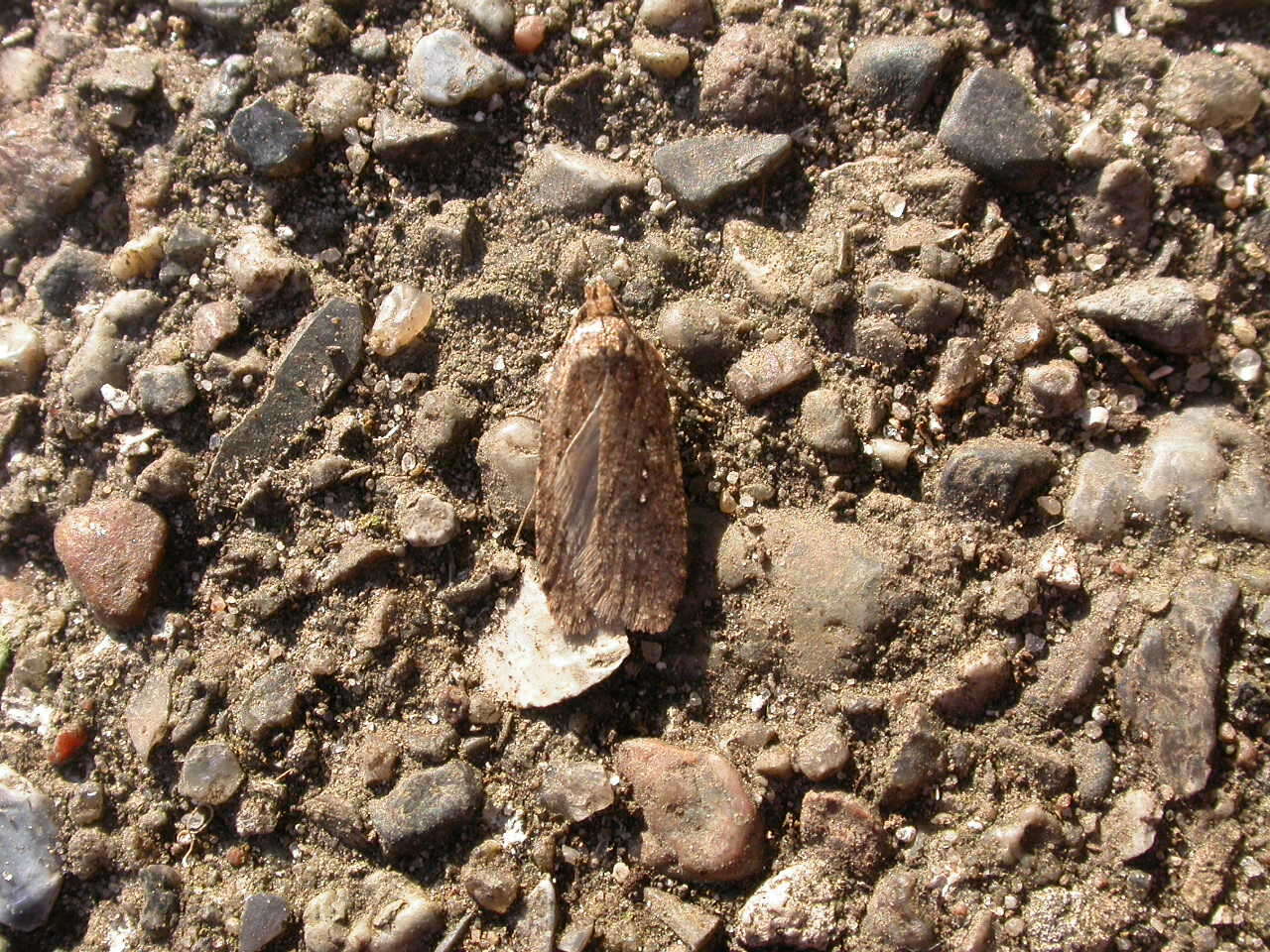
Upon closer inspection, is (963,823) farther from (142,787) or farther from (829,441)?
(142,787)

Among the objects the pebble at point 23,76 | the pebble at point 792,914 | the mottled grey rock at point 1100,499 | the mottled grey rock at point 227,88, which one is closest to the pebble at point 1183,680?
the mottled grey rock at point 1100,499

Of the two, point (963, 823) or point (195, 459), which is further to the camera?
point (195, 459)

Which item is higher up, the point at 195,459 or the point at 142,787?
the point at 195,459

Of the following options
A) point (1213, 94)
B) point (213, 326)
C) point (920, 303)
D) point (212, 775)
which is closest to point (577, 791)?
point (212, 775)

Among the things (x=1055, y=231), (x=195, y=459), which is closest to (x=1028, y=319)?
(x=1055, y=231)

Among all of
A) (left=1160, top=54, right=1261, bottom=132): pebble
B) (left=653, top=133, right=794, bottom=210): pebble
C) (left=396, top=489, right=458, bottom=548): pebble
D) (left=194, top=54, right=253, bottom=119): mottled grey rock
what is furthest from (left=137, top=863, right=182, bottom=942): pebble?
(left=1160, top=54, right=1261, bottom=132): pebble

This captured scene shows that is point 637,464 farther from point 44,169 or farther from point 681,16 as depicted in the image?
point 44,169

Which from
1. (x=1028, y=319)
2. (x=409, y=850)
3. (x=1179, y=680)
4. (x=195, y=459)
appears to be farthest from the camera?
(x=195, y=459)
